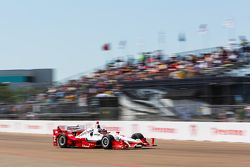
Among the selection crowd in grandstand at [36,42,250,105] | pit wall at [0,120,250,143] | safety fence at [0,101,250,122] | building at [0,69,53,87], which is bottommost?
pit wall at [0,120,250,143]

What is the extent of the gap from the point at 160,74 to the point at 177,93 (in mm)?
2028

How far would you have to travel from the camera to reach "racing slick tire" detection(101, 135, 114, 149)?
1394 centimetres

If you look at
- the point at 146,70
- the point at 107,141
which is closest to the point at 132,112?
the point at 146,70

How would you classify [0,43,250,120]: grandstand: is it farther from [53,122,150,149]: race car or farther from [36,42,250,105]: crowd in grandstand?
[53,122,150,149]: race car

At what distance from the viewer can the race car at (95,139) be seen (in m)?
13.8

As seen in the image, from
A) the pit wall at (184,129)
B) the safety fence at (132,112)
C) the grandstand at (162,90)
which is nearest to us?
the pit wall at (184,129)

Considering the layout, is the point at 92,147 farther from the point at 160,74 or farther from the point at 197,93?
the point at 160,74

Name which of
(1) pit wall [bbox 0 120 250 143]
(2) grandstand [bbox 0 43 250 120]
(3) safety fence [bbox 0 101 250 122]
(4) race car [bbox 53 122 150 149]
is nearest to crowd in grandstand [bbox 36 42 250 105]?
(2) grandstand [bbox 0 43 250 120]

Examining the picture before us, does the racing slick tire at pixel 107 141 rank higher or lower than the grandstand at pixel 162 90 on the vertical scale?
lower

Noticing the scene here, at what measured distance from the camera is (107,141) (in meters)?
14.0

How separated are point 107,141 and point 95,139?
2.04 feet

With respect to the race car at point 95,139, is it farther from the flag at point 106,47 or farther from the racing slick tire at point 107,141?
→ the flag at point 106,47

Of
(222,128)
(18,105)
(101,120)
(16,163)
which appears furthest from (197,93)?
(18,105)

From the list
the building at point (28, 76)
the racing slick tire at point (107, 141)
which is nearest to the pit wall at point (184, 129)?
the racing slick tire at point (107, 141)
